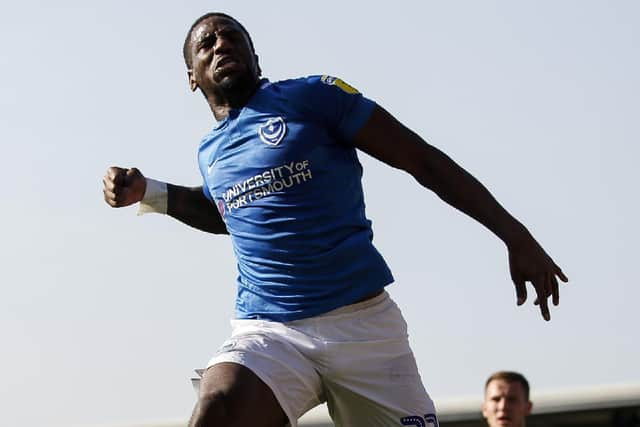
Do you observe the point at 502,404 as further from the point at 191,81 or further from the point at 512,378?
the point at 191,81

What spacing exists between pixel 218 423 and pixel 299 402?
1.73 feet

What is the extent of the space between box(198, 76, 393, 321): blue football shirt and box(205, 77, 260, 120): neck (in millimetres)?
195

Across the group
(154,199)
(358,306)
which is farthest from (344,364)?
(154,199)

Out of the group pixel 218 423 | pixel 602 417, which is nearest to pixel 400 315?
pixel 218 423

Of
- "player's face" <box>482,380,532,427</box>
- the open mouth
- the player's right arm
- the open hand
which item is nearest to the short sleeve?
the open mouth

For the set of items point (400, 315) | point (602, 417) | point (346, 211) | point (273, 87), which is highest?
point (273, 87)

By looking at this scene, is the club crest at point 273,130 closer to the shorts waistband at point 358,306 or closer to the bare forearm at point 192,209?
the shorts waistband at point 358,306

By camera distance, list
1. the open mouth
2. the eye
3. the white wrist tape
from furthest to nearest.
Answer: the white wrist tape → the eye → the open mouth

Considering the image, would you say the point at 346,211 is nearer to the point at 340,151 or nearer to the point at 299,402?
the point at 340,151

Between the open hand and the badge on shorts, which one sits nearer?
the open hand

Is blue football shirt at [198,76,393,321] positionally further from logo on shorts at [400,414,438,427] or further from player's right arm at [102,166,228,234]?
player's right arm at [102,166,228,234]

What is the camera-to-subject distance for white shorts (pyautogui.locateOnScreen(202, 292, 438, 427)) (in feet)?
23.5

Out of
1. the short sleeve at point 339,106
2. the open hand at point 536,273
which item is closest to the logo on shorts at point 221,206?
Answer: the short sleeve at point 339,106

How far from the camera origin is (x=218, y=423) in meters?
6.77
